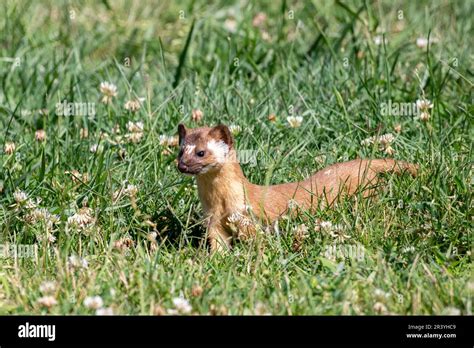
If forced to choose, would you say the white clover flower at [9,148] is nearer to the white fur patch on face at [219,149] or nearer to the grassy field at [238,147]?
the grassy field at [238,147]

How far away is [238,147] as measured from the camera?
6.55 meters

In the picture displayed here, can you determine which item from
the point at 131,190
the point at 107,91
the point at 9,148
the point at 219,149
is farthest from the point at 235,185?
the point at 107,91

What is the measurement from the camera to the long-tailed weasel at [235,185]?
227 inches

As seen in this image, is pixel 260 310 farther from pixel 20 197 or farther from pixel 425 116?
pixel 425 116

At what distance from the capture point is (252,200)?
19.4ft

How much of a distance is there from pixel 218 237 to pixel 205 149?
0.49 meters

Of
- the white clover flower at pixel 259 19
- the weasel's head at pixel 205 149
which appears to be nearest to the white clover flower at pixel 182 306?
the weasel's head at pixel 205 149

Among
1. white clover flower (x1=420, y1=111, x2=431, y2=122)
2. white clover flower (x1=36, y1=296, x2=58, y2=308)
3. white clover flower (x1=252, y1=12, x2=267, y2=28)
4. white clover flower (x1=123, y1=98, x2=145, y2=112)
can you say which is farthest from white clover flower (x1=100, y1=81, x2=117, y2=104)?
white clover flower (x1=36, y1=296, x2=58, y2=308)

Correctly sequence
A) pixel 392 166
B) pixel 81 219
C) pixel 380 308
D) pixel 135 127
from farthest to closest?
pixel 135 127 < pixel 392 166 < pixel 81 219 < pixel 380 308

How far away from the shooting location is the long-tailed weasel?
5754 mm

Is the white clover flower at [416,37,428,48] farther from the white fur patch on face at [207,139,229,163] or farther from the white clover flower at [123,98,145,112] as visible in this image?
the white fur patch on face at [207,139,229,163]

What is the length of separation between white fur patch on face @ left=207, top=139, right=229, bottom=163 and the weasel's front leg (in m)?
A: 0.37

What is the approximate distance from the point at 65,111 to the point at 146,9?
2631 mm
